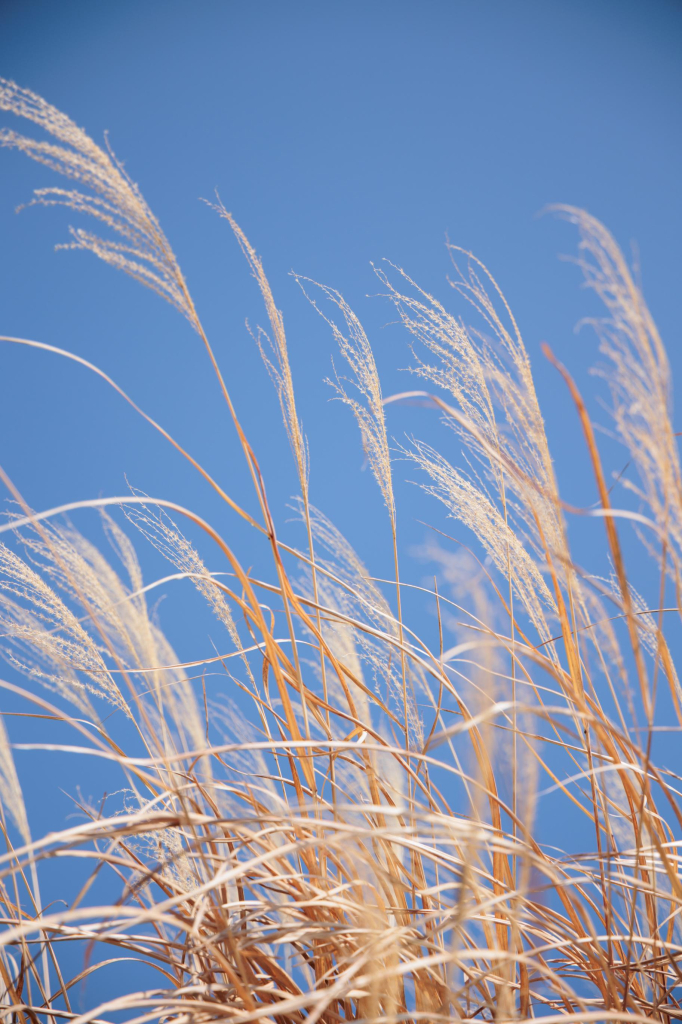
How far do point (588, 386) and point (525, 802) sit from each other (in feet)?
11.0

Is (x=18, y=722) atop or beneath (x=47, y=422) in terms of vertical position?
beneath

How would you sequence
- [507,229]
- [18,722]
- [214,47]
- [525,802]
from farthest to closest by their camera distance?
1. [18,722]
2. [507,229]
3. [214,47]
4. [525,802]

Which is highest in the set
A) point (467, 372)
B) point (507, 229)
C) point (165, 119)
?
point (165, 119)

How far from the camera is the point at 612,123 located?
10.3 ft

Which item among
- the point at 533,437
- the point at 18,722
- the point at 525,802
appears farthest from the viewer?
the point at 18,722

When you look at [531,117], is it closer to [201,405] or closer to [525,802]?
[201,405]

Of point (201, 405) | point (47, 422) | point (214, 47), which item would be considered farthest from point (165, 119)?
point (47, 422)

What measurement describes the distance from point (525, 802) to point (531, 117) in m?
3.64

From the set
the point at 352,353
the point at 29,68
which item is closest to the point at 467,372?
the point at 352,353

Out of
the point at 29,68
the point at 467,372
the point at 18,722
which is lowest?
the point at 18,722

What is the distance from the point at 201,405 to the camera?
11.5 feet

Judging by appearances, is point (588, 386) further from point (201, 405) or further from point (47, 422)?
point (47, 422)

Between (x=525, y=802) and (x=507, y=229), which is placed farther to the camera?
(x=507, y=229)

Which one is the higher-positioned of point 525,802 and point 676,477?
point 676,477
